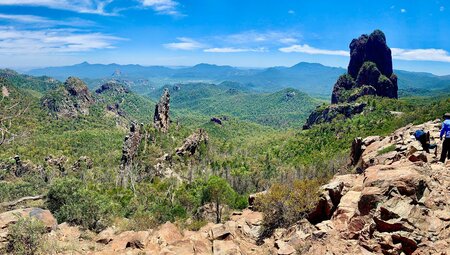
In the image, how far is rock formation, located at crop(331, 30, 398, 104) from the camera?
182375 millimetres

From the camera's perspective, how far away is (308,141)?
5645 inches

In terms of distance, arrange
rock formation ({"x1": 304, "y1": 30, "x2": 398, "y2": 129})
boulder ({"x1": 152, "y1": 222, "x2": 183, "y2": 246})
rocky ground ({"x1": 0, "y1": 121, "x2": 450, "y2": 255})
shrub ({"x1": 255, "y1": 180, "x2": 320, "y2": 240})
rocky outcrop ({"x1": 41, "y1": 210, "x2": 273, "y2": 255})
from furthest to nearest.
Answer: rock formation ({"x1": 304, "y1": 30, "x2": 398, "y2": 129}) < shrub ({"x1": 255, "y1": 180, "x2": 320, "y2": 240}) < boulder ({"x1": 152, "y1": 222, "x2": 183, "y2": 246}) < rocky outcrop ({"x1": 41, "y1": 210, "x2": 273, "y2": 255}) < rocky ground ({"x1": 0, "y1": 121, "x2": 450, "y2": 255})

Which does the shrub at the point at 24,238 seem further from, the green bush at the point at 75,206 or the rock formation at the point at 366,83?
the rock formation at the point at 366,83

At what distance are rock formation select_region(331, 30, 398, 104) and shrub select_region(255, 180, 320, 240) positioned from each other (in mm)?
162959

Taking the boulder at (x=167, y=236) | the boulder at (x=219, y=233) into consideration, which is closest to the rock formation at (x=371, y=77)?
the boulder at (x=219, y=233)

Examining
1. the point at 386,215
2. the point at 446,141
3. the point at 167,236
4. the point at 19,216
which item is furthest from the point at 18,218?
the point at 446,141

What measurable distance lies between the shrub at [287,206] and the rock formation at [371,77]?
6416 inches

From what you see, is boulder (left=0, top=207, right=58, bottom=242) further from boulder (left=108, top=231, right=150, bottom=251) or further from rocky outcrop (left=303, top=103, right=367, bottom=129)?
rocky outcrop (left=303, top=103, right=367, bottom=129)

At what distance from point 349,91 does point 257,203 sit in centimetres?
17046

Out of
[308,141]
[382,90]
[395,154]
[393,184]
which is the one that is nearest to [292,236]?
[393,184]

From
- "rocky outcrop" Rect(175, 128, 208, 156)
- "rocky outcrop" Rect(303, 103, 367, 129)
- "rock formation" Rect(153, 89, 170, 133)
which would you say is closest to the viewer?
"rocky outcrop" Rect(175, 128, 208, 156)

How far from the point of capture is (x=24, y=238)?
19016mm

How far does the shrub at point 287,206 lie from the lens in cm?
2605

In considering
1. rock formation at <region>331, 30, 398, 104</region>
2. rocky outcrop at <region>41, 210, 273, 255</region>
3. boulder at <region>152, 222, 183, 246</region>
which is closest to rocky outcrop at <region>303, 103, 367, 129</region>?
rock formation at <region>331, 30, 398, 104</region>
